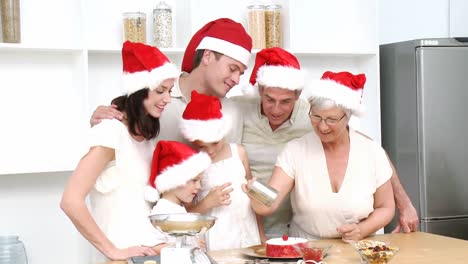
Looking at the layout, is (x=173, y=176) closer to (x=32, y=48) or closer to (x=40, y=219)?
(x=32, y=48)

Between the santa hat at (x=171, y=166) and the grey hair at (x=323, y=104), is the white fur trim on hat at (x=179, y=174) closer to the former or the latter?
the santa hat at (x=171, y=166)

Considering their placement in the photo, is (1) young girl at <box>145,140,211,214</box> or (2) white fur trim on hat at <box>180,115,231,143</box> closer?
(1) young girl at <box>145,140,211,214</box>

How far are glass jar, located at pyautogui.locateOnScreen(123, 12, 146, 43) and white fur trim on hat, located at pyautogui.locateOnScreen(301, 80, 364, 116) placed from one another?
127 centimetres

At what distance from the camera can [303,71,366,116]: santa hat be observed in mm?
2701

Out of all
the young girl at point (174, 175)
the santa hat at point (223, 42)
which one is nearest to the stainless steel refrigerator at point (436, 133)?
the santa hat at point (223, 42)

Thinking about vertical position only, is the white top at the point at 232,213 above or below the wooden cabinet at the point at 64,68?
below

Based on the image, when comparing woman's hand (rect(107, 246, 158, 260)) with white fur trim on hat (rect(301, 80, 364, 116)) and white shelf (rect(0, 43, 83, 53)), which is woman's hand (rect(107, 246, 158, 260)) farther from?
white shelf (rect(0, 43, 83, 53))

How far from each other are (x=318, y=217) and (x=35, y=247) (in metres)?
1.70

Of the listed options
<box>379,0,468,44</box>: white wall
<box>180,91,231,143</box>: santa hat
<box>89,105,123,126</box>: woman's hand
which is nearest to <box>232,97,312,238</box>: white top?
<box>180,91,231,143</box>: santa hat

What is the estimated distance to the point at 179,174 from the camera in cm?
262

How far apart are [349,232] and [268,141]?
0.53 meters

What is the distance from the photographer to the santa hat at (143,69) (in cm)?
263

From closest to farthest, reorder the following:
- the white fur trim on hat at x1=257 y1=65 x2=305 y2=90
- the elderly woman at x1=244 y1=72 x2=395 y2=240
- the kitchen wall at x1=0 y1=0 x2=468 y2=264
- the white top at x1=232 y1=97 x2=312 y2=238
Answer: the elderly woman at x1=244 y1=72 x2=395 y2=240 → the white fur trim on hat at x1=257 y1=65 x2=305 y2=90 → the white top at x1=232 y1=97 x2=312 y2=238 → the kitchen wall at x1=0 y1=0 x2=468 y2=264

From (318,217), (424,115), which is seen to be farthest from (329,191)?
(424,115)
